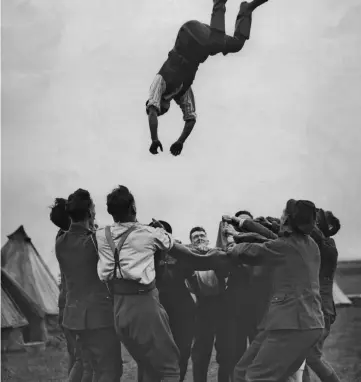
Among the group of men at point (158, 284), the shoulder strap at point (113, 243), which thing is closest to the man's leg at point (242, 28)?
the group of men at point (158, 284)

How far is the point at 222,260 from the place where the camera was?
15.1 ft

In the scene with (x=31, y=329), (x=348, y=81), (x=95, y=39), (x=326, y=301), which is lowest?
(x=31, y=329)

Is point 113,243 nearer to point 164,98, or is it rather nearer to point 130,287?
point 130,287

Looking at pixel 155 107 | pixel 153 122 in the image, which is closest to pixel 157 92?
pixel 155 107

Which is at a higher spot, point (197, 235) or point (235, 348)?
point (197, 235)

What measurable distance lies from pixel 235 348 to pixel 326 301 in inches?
24.9

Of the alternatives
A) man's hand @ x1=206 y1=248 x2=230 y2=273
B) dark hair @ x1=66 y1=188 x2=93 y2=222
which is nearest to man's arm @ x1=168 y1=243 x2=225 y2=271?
man's hand @ x1=206 y1=248 x2=230 y2=273

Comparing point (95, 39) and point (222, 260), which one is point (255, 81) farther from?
point (222, 260)

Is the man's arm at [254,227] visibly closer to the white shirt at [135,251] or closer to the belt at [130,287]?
the white shirt at [135,251]

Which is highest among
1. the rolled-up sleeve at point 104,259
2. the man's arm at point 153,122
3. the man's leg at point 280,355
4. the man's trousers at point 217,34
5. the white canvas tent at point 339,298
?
the man's trousers at point 217,34

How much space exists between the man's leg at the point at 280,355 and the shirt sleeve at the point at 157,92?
1661 mm

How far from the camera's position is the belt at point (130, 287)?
4035 mm

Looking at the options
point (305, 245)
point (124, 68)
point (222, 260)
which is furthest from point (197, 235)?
point (124, 68)

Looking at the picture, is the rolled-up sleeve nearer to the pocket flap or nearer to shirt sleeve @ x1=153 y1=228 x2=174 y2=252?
shirt sleeve @ x1=153 y1=228 x2=174 y2=252
